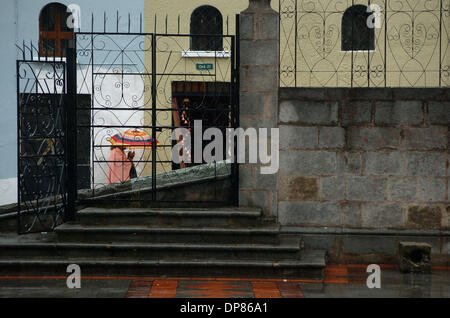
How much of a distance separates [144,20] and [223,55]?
249 cm

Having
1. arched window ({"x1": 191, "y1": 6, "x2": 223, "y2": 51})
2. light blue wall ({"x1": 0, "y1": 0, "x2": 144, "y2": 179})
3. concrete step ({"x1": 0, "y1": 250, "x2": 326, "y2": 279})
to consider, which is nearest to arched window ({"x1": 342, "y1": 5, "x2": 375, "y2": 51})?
arched window ({"x1": 191, "y1": 6, "x2": 223, "y2": 51})

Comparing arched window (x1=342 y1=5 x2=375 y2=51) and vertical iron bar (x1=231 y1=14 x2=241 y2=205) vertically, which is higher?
arched window (x1=342 y1=5 x2=375 y2=51)

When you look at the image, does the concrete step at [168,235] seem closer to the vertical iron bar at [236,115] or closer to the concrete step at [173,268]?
the concrete step at [173,268]

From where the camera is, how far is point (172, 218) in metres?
8.73

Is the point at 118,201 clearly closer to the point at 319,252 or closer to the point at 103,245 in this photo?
the point at 103,245

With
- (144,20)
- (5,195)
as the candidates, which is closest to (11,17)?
(144,20)

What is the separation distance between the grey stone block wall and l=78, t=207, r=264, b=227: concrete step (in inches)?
27.4

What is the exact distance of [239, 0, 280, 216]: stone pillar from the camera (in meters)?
8.95

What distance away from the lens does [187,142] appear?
47.1ft

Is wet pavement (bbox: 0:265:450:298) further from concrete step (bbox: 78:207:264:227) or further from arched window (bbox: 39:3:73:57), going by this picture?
arched window (bbox: 39:3:73:57)

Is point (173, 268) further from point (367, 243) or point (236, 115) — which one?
point (367, 243)

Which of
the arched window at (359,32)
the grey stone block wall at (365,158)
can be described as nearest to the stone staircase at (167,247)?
the grey stone block wall at (365,158)

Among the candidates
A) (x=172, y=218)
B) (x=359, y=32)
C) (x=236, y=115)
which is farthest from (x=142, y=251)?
(x=359, y=32)

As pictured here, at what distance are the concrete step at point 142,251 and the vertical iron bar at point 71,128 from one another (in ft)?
3.18
